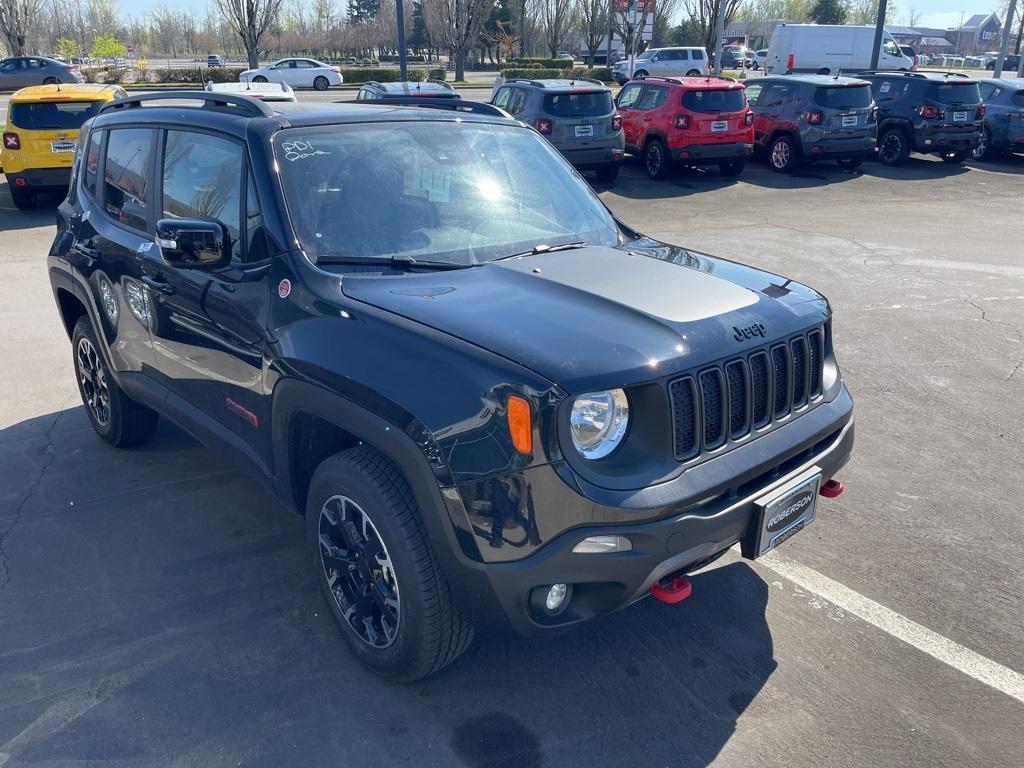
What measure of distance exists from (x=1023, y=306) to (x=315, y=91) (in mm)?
35879

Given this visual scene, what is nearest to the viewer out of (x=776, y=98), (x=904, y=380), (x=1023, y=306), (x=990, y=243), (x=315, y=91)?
(x=904, y=380)

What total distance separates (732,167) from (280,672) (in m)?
14.8

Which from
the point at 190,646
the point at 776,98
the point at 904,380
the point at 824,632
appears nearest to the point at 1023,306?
the point at 904,380

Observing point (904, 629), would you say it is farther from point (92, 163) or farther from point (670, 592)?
point (92, 163)

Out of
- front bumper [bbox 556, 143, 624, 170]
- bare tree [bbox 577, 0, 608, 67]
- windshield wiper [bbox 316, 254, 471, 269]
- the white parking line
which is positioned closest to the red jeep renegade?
front bumper [bbox 556, 143, 624, 170]

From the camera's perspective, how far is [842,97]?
15.9m

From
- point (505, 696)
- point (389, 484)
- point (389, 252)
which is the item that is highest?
point (389, 252)

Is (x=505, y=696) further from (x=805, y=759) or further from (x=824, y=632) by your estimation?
(x=824, y=632)

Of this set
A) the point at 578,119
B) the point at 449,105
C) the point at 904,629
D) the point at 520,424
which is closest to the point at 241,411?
the point at 520,424

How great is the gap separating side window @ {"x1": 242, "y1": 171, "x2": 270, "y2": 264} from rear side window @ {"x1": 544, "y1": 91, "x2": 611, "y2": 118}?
11720mm

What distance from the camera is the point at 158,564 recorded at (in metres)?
4.03

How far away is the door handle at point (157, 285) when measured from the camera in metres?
4.03

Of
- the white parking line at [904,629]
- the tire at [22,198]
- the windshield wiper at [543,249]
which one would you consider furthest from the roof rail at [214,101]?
the tire at [22,198]

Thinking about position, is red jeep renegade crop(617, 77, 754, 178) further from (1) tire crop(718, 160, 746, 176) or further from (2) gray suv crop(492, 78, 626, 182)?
(2) gray suv crop(492, 78, 626, 182)
